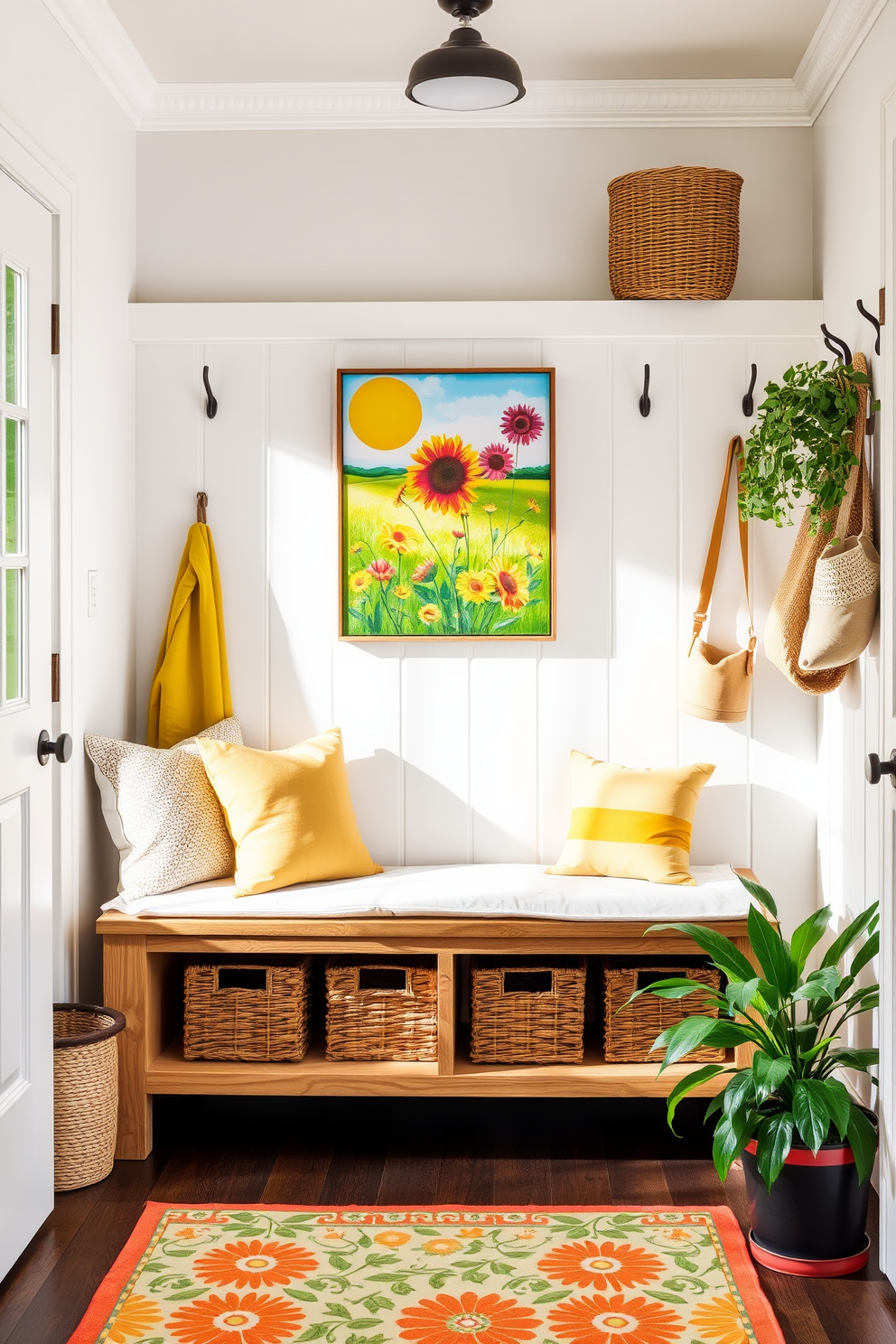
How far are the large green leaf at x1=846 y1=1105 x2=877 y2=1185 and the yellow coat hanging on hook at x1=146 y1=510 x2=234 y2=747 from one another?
176 centimetres

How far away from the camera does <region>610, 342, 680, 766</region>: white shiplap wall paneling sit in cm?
302

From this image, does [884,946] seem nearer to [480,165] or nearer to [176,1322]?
[176,1322]

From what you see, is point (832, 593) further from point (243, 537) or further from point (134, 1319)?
point (134, 1319)

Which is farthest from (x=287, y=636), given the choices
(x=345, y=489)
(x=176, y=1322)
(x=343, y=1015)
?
(x=176, y=1322)

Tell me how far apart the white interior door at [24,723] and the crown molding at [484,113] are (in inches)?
35.0

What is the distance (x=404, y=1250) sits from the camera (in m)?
2.18

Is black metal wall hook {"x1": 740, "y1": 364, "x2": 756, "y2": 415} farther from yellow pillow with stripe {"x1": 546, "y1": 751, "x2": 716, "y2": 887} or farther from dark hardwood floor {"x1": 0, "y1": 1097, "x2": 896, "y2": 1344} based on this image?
dark hardwood floor {"x1": 0, "y1": 1097, "x2": 896, "y2": 1344}

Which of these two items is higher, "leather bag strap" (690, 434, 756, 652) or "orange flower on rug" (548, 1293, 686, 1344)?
"leather bag strap" (690, 434, 756, 652)

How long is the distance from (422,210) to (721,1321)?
2.62 metres

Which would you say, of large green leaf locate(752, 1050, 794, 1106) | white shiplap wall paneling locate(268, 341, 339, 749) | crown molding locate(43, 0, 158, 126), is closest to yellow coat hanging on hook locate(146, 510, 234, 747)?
white shiplap wall paneling locate(268, 341, 339, 749)

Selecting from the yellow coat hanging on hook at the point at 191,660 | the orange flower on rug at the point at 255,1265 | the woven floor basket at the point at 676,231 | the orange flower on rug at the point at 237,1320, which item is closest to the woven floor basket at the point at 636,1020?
the orange flower on rug at the point at 255,1265

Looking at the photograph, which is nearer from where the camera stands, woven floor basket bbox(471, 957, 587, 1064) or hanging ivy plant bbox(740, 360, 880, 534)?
hanging ivy plant bbox(740, 360, 880, 534)

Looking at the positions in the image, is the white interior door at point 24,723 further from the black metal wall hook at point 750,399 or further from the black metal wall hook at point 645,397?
the black metal wall hook at point 750,399

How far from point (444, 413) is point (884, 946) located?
5.52ft
